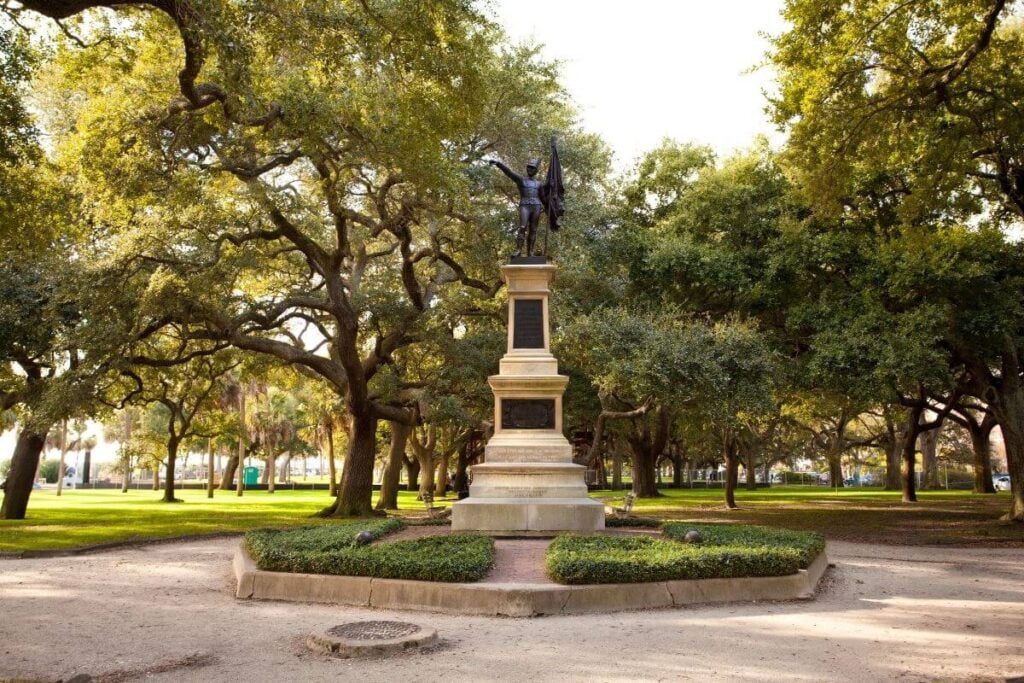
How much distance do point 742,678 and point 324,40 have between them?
33.1ft

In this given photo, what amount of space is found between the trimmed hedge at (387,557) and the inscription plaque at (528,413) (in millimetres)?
3786

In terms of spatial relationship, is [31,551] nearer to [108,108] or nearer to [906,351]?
[108,108]

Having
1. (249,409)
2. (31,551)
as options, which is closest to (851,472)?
(249,409)

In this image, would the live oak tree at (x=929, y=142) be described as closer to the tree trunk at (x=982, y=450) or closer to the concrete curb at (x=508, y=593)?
the concrete curb at (x=508, y=593)

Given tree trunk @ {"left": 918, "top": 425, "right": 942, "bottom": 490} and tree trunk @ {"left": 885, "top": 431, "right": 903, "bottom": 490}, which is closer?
tree trunk @ {"left": 885, "top": 431, "right": 903, "bottom": 490}

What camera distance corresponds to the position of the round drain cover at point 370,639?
7270 millimetres

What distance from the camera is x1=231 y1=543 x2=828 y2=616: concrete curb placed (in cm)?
927

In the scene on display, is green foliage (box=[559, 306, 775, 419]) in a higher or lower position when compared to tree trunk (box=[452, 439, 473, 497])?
higher

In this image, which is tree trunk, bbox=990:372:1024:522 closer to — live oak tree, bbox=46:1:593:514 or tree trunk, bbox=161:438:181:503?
live oak tree, bbox=46:1:593:514

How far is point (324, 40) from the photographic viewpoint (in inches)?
480

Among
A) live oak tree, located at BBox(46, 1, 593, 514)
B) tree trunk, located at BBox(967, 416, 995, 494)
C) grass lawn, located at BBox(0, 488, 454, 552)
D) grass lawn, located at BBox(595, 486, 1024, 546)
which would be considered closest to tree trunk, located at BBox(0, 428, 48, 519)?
grass lawn, located at BBox(0, 488, 454, 552)

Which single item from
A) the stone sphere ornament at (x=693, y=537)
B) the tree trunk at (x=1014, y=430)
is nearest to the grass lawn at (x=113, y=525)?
the stone sphere ornament at (x=693, y=537)

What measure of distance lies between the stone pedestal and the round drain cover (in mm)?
5945

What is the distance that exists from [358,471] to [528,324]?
11409 mm
